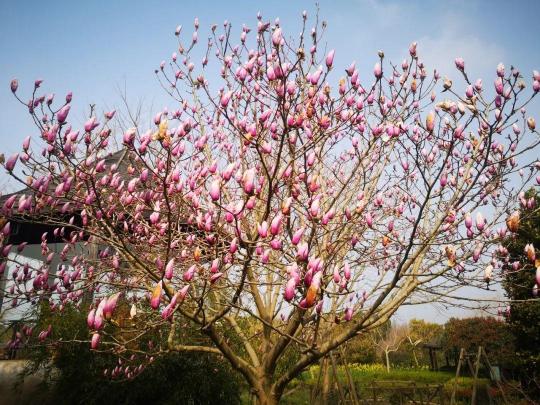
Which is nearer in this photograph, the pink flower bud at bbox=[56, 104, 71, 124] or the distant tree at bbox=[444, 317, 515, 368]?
the pink flower bud at bbox=[56, 104, 71, 124]

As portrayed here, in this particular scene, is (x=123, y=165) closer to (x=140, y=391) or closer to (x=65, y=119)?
(x=140, y=391)

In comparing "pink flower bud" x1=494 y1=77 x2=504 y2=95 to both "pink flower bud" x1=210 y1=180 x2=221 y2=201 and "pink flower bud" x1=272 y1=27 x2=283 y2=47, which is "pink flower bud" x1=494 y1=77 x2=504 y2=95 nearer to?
"pink flower bud" x1=272 y1=27 x2=283 y2=47

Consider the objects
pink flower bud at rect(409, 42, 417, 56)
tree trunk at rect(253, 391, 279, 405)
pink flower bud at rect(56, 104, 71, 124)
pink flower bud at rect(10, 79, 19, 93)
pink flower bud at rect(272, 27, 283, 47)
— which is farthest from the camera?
tree trunk at rect(253, 391, 279, 405)

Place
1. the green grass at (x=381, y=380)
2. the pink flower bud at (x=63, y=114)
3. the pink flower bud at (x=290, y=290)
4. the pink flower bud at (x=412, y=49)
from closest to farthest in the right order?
the pink flower bud at (x=290, y=290) → the pink flower bud at (x=63, y=114) → the pink flower bud at (x=412, y=49) → the green grass at (x=381, y=380)

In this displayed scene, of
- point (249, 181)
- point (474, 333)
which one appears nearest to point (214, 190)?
point (249, 181)

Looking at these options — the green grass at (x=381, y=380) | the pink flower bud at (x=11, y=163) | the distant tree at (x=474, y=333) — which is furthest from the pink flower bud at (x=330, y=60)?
the distant tree at (x=474, y=333)

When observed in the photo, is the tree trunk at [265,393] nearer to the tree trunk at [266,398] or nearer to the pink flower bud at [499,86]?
the tree trunk at [266,398]

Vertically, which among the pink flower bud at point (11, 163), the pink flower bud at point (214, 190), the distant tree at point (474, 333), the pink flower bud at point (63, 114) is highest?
the pink flower bud at point (63, 114)

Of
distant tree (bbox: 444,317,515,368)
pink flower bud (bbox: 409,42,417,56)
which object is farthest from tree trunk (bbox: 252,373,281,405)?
distant tree (bbox: 444,317,515,368)

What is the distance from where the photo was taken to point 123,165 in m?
9.44

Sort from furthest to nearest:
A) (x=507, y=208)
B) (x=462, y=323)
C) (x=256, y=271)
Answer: (x=462, y=323) < (x=256, y=271) < (x=507, y=208)

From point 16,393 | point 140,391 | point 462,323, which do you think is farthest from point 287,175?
point 462,323

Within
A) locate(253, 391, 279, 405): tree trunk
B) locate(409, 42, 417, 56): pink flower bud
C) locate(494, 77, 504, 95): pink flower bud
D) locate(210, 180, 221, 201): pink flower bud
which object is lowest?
locate(253, 391, 279, 405): tree trunk

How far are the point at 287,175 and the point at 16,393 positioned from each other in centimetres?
630
